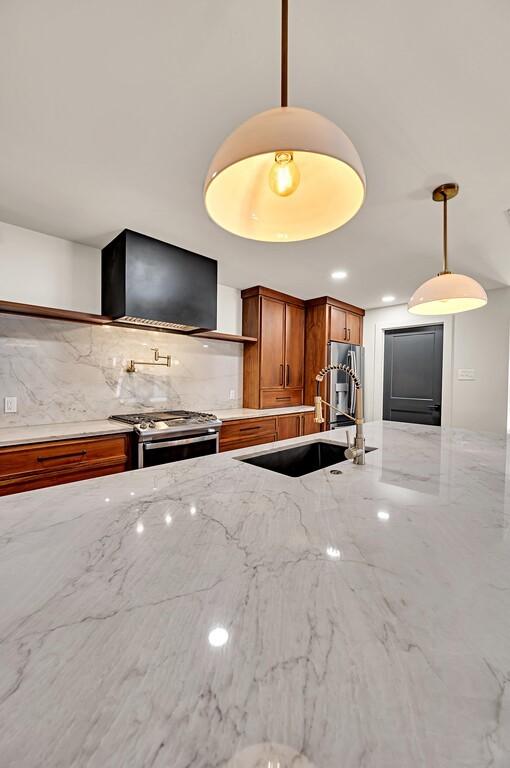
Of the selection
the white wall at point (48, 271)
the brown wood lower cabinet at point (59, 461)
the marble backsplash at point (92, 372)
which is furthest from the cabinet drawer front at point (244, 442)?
the white wall at point (48, 271)

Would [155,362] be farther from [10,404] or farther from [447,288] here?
[447,288]

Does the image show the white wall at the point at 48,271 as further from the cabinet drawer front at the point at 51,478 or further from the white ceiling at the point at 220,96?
the cabinet drawer front at the point at 51,478

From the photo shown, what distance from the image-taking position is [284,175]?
936 mm

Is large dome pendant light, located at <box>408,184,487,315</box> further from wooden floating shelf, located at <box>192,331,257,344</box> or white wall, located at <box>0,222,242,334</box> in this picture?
white wall, located at <box>0,222,242,334</box>

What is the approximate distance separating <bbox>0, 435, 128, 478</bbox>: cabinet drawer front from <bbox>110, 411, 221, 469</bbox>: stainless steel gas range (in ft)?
0.49

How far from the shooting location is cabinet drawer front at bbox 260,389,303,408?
12.9ft

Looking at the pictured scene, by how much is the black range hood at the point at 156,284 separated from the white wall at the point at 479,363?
2912 millimetres

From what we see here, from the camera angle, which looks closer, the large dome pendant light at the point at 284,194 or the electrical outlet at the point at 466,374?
the large dome pendant light at the point at 284,194

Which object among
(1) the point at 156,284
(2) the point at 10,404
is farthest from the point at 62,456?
(1) the point at 156,284

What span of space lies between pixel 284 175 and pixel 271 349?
10.1 feet

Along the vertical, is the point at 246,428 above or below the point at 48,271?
below

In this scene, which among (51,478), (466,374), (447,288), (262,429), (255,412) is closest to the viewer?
(447,288)

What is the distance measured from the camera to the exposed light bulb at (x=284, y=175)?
936 mm

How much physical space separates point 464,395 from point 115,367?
12.6 feet
